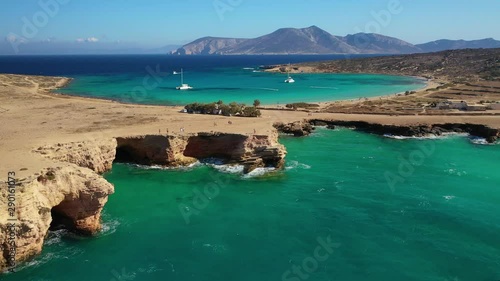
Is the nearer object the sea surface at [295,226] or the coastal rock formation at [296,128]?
the sea surface at [295,226]

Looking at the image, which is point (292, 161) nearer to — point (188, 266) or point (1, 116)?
point (188, 266)

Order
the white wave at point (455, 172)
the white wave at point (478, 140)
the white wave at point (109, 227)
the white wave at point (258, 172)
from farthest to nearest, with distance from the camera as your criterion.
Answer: the white wave at point (478, 140)
the white wave at point (455, 172)
the white wave at point (258, 172)
the white wave at point (109, 227)

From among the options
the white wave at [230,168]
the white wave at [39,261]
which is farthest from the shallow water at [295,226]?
the white wave at [230,168]

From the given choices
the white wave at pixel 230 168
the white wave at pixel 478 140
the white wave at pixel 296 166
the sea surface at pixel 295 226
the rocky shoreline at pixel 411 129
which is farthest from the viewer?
the rocky shoreline at pixel 411 129

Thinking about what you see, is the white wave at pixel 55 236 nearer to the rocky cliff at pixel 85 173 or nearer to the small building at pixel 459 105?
the rocky cliff at pixel 85 173

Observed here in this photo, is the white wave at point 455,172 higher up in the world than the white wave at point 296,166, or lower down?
higher up

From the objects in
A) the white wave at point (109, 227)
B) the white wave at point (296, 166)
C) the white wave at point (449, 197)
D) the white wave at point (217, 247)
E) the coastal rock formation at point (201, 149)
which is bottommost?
the white wave at point (109, 227)

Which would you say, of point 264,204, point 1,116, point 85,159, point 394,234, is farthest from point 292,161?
point 1,116

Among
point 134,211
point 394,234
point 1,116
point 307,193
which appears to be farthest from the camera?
point 1,116

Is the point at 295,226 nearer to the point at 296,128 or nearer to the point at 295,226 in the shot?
the point at 295,226
